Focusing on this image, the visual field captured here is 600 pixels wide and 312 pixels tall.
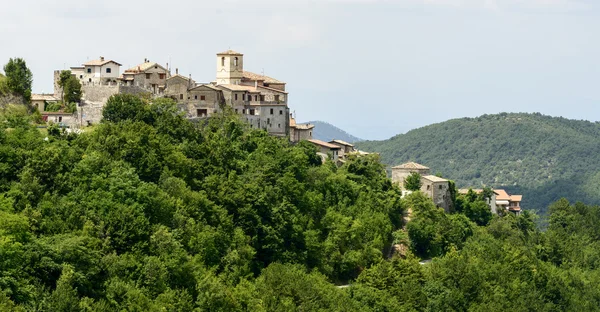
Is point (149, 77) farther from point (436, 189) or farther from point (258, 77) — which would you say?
point (436, 189)

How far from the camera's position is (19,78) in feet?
233

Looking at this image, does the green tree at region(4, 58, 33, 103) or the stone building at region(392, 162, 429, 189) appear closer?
the green tree at region(4, 58, 33, 103)

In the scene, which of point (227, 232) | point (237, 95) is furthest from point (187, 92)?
point (227, 232)

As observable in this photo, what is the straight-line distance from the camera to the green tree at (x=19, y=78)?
232 ft

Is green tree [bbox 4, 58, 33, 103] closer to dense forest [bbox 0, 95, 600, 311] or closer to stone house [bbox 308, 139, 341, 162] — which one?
dense forest [bbox 0, 95, 600, 311]

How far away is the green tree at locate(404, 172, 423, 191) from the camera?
83.2 metres

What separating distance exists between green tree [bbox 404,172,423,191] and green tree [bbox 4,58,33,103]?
2842 cm

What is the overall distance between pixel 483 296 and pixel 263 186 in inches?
589

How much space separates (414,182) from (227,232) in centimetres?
2523

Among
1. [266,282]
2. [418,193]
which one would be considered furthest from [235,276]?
[418,193]

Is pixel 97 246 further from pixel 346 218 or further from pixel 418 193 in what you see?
pixel 418 193

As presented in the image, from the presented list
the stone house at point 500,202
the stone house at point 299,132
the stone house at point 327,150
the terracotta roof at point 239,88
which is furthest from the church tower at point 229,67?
the stone house at point 500,202

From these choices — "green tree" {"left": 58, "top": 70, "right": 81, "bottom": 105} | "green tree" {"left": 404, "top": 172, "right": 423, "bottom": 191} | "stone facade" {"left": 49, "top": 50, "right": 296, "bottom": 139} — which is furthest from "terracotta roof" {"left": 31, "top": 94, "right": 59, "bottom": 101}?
"green tree" {"left": 404, "top": 172, "right": 423, "bottom": 191}

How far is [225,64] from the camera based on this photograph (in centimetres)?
8250
